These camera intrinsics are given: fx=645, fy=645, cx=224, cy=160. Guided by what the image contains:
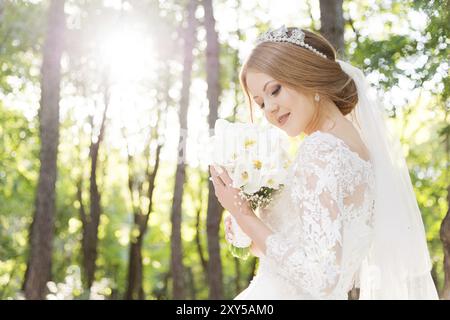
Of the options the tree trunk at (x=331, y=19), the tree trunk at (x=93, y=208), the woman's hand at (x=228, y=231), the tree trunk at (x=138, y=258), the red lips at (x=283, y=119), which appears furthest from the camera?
the tree trunk at (x=138, y=258)

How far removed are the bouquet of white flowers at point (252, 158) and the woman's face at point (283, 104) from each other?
0.26ft

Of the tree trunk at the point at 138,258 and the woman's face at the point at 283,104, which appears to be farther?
the tree trunk at the point at 138,258

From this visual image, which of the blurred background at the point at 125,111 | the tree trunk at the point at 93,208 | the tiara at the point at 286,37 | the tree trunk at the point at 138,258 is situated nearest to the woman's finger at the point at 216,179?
the tiara at the point at 286,37

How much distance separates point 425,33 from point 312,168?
4.65 metres

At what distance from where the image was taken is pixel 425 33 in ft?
23.9

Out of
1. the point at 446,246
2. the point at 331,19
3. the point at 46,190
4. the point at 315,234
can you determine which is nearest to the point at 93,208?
the point at 46,190

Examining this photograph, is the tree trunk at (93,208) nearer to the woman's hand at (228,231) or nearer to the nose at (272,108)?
the woman's hand at (228,231)

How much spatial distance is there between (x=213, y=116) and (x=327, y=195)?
8715mm

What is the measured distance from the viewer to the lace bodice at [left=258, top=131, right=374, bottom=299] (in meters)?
3.15

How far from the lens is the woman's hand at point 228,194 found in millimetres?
3418

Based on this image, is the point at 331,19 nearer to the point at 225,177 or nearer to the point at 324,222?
the point at 225,177

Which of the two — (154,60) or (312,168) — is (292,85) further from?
(154,60)

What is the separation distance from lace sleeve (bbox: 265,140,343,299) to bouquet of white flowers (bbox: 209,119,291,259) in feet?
0.60

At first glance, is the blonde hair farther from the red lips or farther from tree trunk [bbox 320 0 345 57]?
tree trunk [bbox 320 0 345 57]
